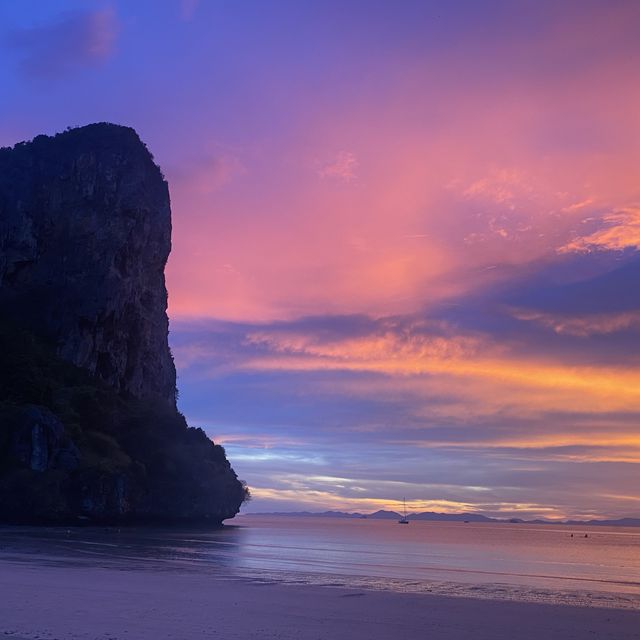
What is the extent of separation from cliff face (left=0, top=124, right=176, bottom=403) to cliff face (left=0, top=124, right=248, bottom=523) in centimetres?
21

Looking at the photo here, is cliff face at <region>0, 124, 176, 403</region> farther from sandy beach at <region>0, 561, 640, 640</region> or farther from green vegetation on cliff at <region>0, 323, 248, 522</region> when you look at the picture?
sandy beach at <region>0, 561, 640, 640</region>

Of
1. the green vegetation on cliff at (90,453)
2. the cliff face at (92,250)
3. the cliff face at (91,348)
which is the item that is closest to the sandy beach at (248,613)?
the green vegetation on cliff at (90,453)

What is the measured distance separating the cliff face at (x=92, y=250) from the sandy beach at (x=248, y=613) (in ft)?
285

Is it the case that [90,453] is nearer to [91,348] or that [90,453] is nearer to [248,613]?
[91,348]

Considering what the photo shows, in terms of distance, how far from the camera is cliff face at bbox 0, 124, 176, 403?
112 meters

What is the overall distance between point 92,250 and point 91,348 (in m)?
16.3

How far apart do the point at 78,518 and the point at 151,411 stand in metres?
26.9

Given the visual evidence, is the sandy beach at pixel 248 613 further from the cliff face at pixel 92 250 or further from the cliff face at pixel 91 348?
the cliff face at pixel 92 250

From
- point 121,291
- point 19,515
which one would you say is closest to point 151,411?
point 121,291

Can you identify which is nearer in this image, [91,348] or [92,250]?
[91,348]

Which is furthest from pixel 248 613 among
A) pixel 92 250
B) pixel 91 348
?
pixel 92 250

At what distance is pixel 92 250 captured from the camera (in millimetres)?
115438

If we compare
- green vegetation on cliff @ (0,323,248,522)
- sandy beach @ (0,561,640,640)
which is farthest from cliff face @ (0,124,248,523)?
sandy beach @ (0,561,640,640)

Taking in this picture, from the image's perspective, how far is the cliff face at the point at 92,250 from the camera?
367 feet
